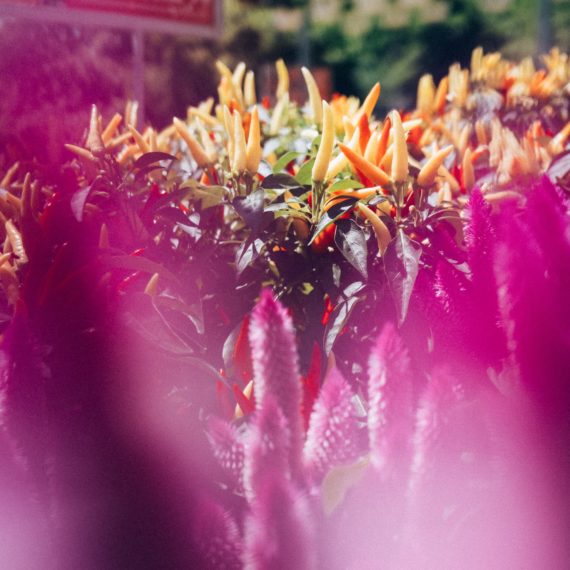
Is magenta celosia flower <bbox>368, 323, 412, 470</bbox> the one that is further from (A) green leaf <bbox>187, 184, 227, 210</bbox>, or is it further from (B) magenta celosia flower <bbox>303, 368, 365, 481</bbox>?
(A) green leaf <bbox>187, 184, 227, 210</bbox>

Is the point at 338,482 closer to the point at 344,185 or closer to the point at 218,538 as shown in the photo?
the point at 218,538

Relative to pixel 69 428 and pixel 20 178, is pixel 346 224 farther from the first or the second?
pixel 20 178

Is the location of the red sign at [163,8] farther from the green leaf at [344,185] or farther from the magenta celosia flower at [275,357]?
the magenta celosia flower at [275,357]

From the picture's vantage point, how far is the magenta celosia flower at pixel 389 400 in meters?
0.41

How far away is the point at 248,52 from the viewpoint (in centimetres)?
1056

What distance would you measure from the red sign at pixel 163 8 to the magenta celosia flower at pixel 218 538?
77.1 inches

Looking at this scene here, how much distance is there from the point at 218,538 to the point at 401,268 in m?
0.31

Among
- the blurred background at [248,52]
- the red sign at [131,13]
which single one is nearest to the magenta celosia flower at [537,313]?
the blurred background at [248,52]

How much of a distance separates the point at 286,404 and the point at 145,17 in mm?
2138

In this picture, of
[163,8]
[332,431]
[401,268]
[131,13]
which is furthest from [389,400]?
[163,8]

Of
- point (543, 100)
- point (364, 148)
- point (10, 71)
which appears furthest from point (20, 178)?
point (10, 71)

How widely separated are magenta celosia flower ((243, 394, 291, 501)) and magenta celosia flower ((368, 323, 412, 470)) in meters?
0.05

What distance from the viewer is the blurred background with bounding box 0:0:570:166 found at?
362 cm

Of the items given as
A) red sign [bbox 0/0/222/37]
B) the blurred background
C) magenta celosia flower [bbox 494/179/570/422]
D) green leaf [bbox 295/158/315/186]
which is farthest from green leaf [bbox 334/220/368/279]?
red sign [bbox 0/0/222/37]
